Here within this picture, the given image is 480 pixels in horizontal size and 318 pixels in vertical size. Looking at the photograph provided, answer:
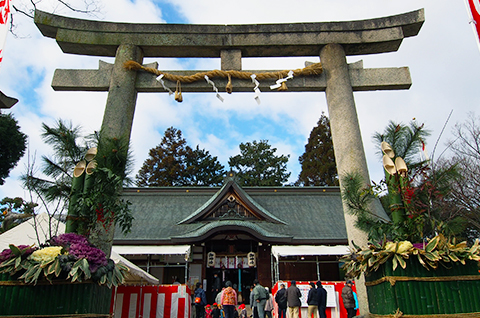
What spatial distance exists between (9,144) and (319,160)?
27.0 meters

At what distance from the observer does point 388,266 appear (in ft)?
13.4

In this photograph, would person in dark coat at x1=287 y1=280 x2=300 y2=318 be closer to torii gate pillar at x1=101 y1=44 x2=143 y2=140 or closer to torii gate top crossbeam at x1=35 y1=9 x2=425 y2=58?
torii gate pillar at x1=101 y1=44 x2=143 y2=140

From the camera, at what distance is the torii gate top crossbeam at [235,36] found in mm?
7727

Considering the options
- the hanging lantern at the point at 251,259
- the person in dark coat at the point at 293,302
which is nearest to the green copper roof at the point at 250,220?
the hanging lantern at the point at 251,259

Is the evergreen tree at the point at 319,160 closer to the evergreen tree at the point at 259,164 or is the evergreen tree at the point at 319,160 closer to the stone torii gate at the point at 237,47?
the evergreen tree at the point at 259,164

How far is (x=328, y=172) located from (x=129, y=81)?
99.8 ft

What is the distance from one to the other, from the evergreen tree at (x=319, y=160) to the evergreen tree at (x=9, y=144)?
25.6 m

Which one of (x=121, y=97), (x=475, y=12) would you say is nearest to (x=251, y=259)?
(x=121, y=97)

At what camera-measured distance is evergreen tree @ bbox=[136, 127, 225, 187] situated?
3947cm

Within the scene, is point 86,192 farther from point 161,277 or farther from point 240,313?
point 161,277

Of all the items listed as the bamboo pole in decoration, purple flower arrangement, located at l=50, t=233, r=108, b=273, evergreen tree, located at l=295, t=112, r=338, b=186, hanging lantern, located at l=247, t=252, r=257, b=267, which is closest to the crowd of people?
hanging lantern, located at l=247, t=252, r=257, b=267

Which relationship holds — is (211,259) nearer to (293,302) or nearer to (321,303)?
(293,302)

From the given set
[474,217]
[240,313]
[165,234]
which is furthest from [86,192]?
[474,217]

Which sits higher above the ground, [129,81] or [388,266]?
[129,81]
